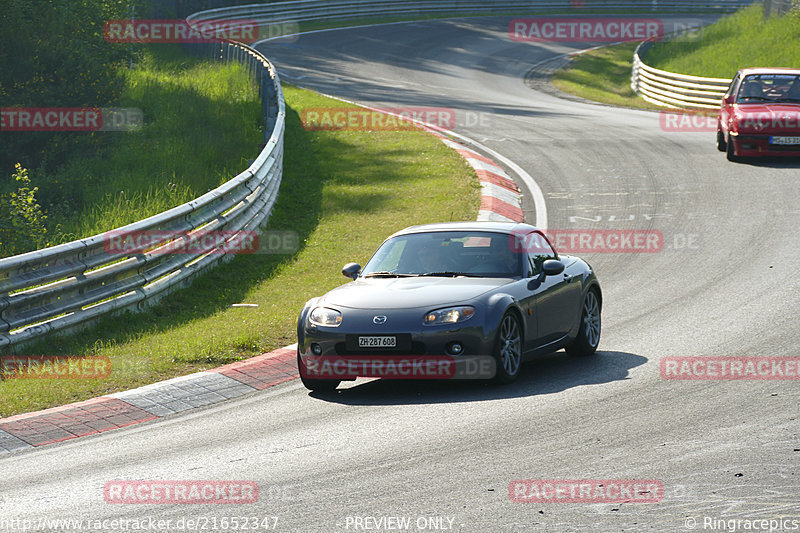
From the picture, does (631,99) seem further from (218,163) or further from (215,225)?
(215,225)

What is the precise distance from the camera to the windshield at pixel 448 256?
10.0 metres

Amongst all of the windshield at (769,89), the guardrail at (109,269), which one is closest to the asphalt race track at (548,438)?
the guardrail at (109,269)

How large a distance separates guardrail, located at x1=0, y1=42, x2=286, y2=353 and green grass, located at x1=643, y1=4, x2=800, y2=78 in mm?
24064

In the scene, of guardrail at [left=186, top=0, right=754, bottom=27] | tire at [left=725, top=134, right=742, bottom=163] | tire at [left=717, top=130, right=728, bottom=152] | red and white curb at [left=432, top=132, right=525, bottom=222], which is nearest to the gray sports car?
red and white curb at [left=432, top=132, right=525, bottom=222]

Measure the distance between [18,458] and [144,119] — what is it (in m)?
19.3

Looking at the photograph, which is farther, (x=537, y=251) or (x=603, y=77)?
(x=603, y=77)

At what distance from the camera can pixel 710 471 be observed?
6.48 m

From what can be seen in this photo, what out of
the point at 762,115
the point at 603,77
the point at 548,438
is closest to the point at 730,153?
the point at 762,115

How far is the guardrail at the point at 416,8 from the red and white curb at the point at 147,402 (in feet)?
133

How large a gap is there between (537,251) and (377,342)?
228 centimetres

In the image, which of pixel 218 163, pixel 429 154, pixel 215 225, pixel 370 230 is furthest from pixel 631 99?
pixel 215 225

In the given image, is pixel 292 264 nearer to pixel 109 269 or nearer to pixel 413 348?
pixel 109 269

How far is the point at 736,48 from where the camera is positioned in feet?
125

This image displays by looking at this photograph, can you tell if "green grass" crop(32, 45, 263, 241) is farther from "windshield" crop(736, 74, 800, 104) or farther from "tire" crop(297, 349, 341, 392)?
"windshield" crop(736, 74, 800, 104)
